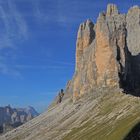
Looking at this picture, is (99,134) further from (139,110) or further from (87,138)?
(139,110)

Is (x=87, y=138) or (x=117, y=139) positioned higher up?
(x=87, y=138)

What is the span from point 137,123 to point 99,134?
2819 centimetres

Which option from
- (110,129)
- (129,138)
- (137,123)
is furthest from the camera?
(110,129)

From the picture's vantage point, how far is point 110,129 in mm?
192000

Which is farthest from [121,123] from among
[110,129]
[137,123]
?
[137,123]

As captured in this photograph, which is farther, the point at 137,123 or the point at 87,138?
the point at 87,138

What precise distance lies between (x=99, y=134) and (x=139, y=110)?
21.8 metres

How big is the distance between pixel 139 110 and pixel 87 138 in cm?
2657

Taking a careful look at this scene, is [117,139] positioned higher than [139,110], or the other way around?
[139,110]

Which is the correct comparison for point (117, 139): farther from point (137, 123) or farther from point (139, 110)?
point (139, 110)

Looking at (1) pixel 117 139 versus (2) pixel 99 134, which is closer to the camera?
(1) pixel 117 139

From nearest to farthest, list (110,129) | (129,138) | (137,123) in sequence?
(129,138), (137,123), (110,129)

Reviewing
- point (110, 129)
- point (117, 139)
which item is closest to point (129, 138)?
point (117, 139)

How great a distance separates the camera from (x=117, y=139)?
16262 centimetres
